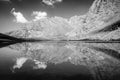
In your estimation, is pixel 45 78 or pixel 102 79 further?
pixel 45 78

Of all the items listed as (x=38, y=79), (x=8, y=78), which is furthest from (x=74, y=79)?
(x=8, y=78)

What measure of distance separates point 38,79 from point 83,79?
4292 millimetres

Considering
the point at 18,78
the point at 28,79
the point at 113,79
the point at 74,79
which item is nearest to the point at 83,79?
the point at 74,79

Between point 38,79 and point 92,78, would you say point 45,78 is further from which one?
Answer: point 92,78

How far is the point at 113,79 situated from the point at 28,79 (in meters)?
7.89

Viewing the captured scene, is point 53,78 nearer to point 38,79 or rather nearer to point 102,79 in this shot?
point 38,79

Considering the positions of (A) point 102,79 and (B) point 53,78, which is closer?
(A) point 102,79

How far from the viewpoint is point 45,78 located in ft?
40.3

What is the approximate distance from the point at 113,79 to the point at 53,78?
18.3 ft

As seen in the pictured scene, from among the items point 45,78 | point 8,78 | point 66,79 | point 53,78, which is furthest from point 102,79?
point 8,78

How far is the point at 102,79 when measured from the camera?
1143 cm

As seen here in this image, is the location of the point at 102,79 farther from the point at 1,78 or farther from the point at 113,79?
the point at 1,78

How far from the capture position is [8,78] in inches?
468

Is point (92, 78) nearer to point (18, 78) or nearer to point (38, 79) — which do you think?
point (38, 79)
